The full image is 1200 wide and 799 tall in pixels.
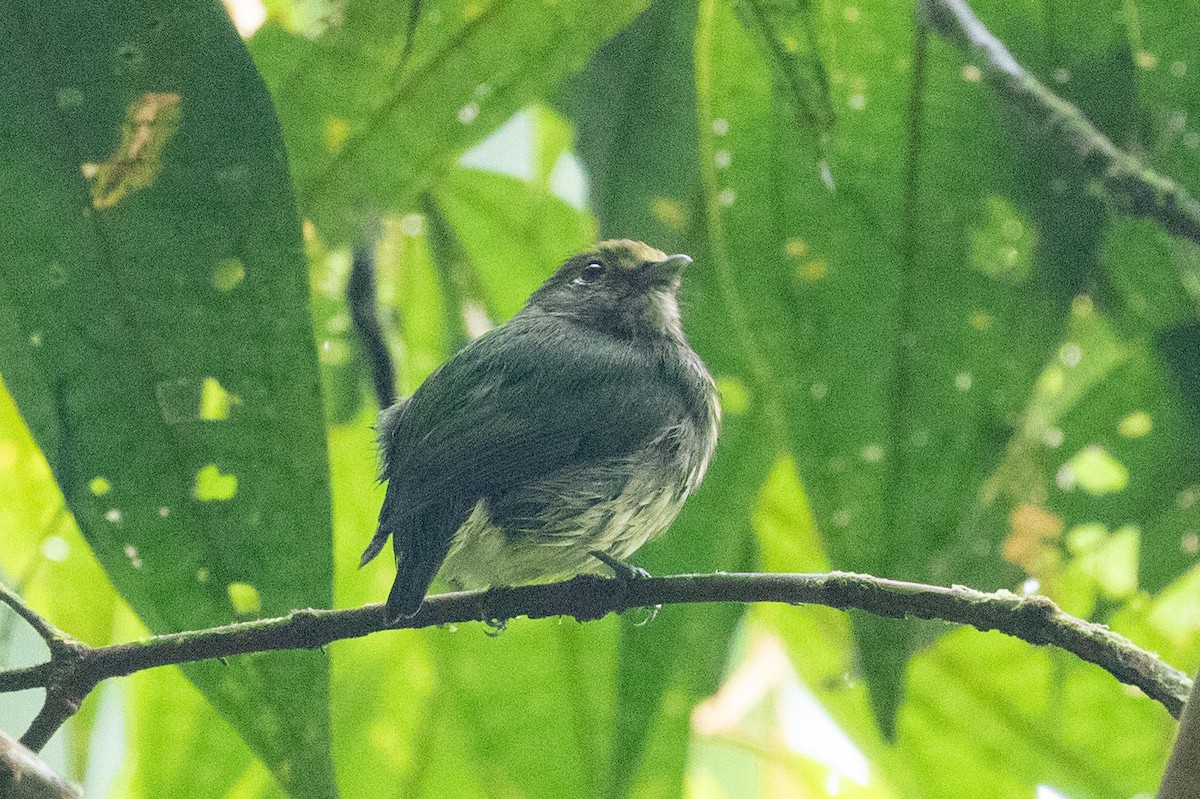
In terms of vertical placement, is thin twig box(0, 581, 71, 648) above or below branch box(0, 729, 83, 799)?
below

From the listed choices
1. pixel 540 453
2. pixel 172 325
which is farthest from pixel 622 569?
pixel 172 325

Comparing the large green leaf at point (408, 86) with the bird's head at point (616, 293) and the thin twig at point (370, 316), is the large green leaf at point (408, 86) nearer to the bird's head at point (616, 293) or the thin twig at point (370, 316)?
the thin twig at point (370, 316)

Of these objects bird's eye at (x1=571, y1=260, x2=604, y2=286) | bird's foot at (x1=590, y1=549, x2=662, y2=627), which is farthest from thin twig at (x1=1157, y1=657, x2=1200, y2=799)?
bird's eye at (x1=571, y1=260, x2=604, y2=286)

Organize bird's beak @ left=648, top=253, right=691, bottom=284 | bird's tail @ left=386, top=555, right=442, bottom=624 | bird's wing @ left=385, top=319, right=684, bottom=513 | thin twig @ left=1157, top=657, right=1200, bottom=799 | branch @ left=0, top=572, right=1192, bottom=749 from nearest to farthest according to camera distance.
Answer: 1. thin twig @ left=1157, top=657, right=1200, bottom=799
2. branch @ left=0, top=572, right=1192, bottom=749
3. bird's tail @ left=386, top=555, right=442, bottom=624
4. bird's wing @ left=385, top=319, right=684, bottom=513
5. bird's beak @ left=648, top=253, right=691, bottom=284

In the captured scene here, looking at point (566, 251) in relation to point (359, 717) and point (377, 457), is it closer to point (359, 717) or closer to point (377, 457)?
point (377, 457)

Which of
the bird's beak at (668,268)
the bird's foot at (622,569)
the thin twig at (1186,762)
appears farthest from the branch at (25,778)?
the bird's beak at (668,268)

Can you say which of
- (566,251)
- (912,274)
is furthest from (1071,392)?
(566,251)

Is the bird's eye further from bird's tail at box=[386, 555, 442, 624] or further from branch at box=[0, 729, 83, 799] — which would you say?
branch at box=[0, 729, 83, 799]
